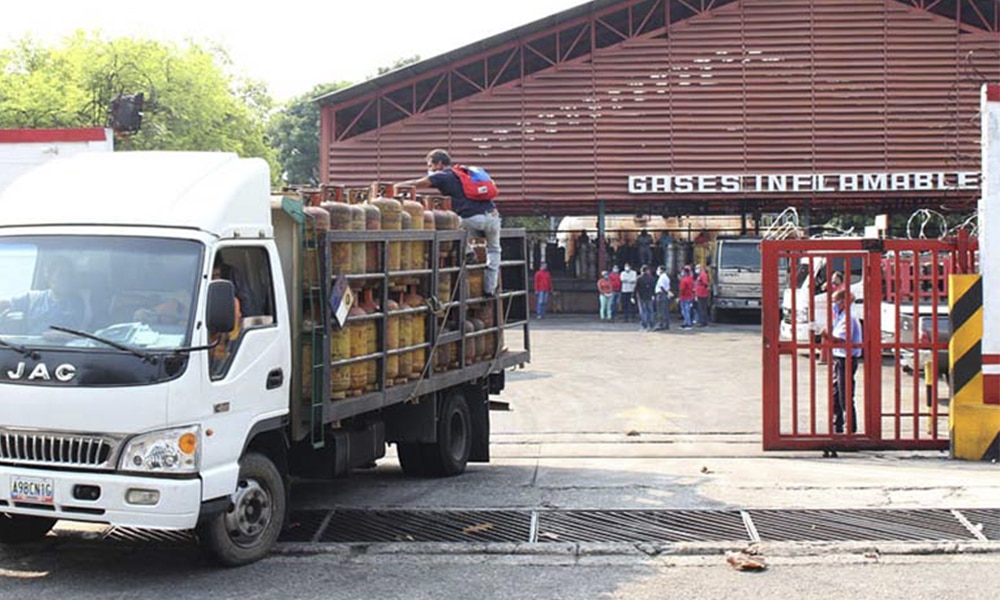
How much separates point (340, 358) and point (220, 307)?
1.87m

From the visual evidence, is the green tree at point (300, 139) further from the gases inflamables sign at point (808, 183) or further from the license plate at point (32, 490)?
the license plate at point (32, 490)

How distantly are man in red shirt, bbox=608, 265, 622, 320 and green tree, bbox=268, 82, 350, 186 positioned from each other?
4682 centimetres

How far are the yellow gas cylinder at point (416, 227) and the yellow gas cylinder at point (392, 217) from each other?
0.19 metres

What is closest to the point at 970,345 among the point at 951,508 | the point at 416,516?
the point at 951,508

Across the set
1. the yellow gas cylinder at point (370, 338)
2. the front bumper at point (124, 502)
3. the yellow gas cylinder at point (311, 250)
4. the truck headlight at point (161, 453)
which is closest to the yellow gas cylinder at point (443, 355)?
the yellow gas cylinder at point (370, 338)

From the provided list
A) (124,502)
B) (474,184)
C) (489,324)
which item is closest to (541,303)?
(489,324)

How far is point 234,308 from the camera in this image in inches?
301

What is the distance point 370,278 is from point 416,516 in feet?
Answer: 6.22

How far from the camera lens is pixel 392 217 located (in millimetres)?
10398

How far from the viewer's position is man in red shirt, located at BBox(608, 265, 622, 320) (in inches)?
1403

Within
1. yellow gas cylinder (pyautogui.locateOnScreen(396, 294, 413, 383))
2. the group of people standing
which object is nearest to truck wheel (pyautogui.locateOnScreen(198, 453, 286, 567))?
yellow gas cylinder (pyautogui.locateOnScreen(396, 294, 413, 383))

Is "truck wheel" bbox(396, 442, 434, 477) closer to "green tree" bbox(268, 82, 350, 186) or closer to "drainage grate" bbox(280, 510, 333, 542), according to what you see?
"drainage grate" bbox(280, 510, 333, 542)

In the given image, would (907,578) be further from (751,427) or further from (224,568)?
(751,427)

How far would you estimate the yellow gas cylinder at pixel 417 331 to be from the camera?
34.4 feet
